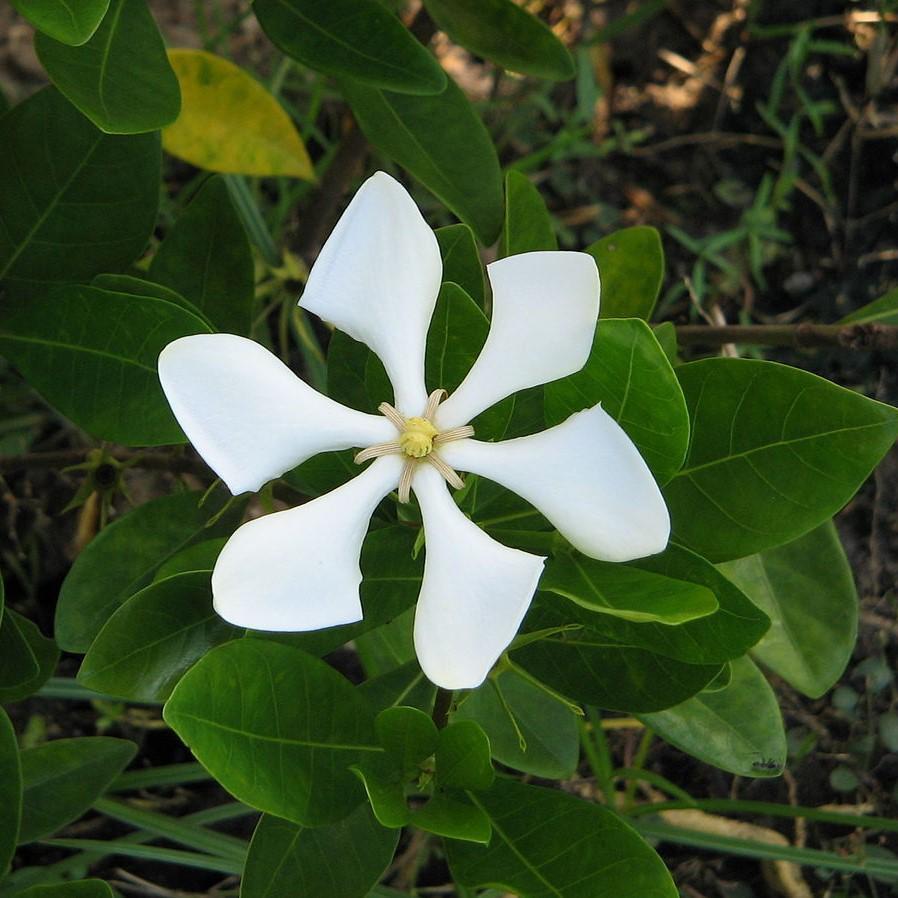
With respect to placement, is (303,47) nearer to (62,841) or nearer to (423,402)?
(423,402)

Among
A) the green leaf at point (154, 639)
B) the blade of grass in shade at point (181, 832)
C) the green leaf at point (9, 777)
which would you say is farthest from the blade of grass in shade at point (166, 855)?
the green leaf at point (154, 639)

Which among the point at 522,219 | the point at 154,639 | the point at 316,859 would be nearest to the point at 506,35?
the point at 522,219

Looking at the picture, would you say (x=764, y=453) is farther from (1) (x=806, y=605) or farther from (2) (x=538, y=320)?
(1) (x=806, y=605)

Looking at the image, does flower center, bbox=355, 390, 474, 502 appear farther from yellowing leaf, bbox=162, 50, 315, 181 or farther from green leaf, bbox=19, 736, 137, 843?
yellowing leaf, bbox=162, 50, 315, 181

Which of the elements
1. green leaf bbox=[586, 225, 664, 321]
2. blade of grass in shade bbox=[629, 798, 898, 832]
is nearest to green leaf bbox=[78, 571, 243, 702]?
green leaf bbox=[586, 225, 664, 321]

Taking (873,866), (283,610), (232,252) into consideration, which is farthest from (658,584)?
(873,866)

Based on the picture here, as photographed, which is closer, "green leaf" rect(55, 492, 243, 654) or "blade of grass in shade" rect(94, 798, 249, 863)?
"green leaf" rect(55, 492, 243, 654)
